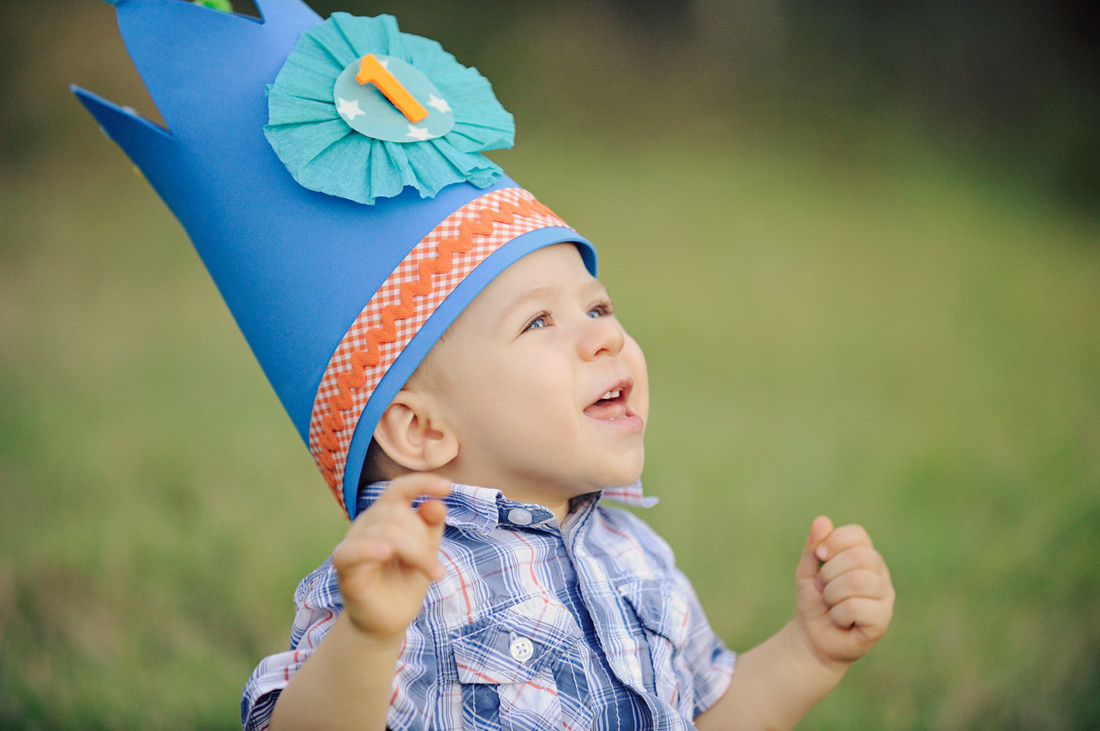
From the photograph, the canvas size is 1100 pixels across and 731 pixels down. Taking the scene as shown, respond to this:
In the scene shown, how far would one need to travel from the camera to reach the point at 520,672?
986 millimetres

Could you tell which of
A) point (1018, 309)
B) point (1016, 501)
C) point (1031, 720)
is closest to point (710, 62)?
point (1018, 309)

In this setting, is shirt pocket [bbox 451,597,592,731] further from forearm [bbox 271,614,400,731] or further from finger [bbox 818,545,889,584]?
finger [bbox 818,545,889,584]

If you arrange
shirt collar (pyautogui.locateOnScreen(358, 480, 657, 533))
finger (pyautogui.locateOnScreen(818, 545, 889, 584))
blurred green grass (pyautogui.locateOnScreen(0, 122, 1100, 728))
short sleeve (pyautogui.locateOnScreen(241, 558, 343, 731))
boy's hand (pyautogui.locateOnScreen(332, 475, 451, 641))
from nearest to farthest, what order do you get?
boy's hand (pyautogui.locateOnScreen(332, 475, 451, 641)) < short sleeve (pyautogui.locateOnScreen(241, 558, 343, 731)) < shirt collar (pyautogui.locateOnScreen(358, 480, 657, 533)) < finger (pyautogui.locateOnScreen(818, 545, 889, 584)) < blurred green grass (pyautogui.locateOnScreen(0, 122, 1100, 728))

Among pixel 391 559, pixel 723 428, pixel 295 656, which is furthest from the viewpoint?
pixel 723 428

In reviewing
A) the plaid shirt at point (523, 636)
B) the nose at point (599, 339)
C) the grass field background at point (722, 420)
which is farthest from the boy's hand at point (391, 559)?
the grass field background at point (722, 420)

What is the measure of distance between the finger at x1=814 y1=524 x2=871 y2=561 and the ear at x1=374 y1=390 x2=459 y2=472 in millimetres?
502

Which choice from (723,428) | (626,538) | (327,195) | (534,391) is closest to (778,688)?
(626,538)

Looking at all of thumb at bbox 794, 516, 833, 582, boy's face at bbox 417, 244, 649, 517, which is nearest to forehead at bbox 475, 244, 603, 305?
boy's face at bbox 417, 244, 649, 517

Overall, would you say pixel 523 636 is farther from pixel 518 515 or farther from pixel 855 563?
pixel 855 563

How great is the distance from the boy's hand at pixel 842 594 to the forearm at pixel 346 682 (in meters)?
0.60

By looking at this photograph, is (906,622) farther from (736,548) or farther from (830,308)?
(830,308)

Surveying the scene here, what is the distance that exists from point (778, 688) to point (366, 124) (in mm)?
900

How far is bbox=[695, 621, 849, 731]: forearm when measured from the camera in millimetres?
1188

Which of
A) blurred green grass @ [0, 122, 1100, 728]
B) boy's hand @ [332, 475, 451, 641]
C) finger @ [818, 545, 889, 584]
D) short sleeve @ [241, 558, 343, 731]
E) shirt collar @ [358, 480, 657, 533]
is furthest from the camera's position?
blurred green grass @ [0, 122, 1100, 728]
